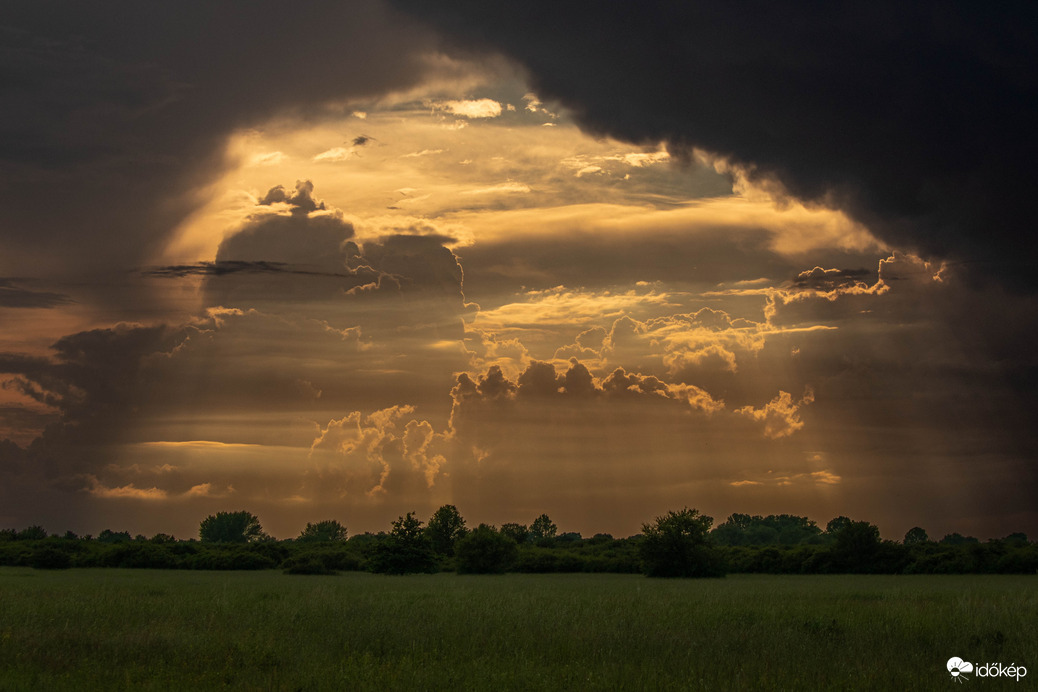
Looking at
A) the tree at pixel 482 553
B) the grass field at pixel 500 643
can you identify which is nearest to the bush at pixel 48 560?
the tree at pixel 482 553

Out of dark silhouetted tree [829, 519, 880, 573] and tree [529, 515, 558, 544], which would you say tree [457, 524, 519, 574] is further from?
tree [529, 515, 558, 544]

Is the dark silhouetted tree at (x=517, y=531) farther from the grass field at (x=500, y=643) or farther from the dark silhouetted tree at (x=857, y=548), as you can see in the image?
the grass field at (x=500, y=643)

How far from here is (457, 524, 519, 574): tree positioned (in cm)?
7581

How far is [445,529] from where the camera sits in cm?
9550

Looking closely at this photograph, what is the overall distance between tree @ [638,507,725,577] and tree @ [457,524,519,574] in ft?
53.6

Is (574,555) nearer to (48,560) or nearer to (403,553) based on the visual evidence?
(403,553)

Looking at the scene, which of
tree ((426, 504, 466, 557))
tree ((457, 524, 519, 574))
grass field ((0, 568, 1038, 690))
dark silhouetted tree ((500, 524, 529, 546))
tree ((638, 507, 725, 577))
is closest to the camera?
grass field ((0, 568, 1038, 690))

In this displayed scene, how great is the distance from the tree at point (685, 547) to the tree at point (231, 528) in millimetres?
117028

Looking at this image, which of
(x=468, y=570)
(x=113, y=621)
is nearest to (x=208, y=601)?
(x=113, y=621)

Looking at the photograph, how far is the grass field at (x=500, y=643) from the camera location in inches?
675

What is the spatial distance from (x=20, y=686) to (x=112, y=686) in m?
1.74

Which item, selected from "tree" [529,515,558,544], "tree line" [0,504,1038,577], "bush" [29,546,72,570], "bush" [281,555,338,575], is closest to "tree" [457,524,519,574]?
"tree line" [0,504,1038,577]

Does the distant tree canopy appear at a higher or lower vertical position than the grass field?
higher

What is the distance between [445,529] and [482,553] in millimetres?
20575
